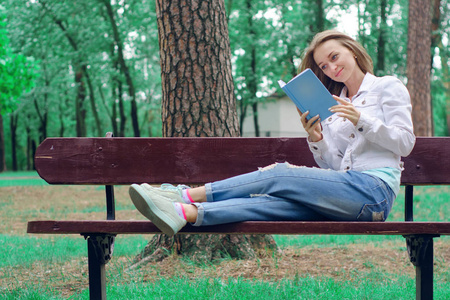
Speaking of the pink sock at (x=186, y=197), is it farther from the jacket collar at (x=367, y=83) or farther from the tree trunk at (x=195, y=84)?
the tree trunk at (x=195, y=84)

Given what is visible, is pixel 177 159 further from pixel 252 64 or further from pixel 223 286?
pixel 252 64

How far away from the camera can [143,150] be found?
3.44 metres

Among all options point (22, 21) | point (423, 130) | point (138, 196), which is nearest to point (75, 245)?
point (138, 196)

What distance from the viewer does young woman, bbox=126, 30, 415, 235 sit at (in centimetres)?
261

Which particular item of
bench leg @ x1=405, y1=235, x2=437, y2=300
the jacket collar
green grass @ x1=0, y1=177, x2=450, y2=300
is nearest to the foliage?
green grass @ x1=0, y1=177, x2=450, y2=300

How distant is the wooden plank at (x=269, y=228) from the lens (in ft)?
8.39

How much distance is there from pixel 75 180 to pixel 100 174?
0.52 ft

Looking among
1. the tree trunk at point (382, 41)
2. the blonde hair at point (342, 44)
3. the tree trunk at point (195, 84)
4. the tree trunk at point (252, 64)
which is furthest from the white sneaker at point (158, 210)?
the tree trunk at point (252, 64)

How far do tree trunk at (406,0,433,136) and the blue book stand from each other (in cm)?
892

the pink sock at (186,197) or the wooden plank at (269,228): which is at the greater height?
the pink sock at (186,197)

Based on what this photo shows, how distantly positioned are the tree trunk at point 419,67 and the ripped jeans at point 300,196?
352 inches

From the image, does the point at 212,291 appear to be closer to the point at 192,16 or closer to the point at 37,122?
the point at 192,16

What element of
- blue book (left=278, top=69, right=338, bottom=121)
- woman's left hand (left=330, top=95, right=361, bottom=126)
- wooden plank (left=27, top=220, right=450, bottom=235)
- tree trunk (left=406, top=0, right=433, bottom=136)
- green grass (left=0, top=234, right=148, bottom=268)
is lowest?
green grass (left=0, top=234, right=148, bottom=268)

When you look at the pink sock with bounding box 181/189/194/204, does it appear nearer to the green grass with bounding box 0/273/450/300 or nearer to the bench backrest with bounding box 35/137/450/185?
the bench backrest with bounding box 35/137/450/185
